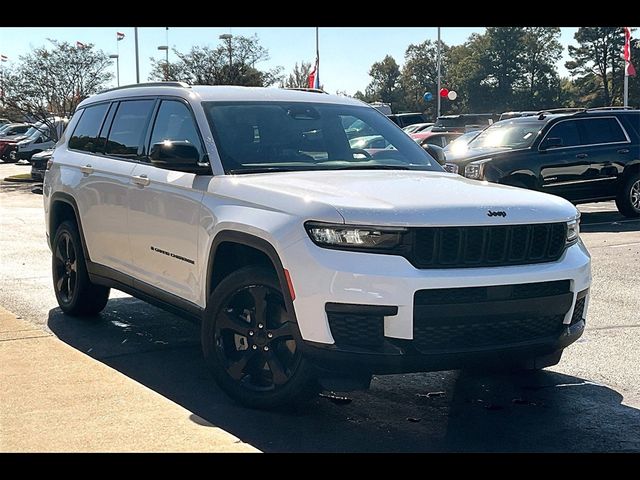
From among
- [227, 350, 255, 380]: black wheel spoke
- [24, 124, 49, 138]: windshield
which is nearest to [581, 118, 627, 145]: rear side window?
[227, 350, 255, 380]: black wheel spoke

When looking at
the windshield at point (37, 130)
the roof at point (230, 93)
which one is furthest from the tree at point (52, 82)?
the roof at point (230, 93)

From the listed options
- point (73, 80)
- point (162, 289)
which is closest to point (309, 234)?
point (162, 289)

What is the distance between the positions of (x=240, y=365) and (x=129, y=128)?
2470 mm

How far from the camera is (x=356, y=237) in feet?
14.2

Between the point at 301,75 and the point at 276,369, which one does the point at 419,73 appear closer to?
the point at 301,75

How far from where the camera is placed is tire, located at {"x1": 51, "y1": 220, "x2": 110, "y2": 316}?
7109 millimetres

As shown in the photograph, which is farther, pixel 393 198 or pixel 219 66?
pixel 219 66

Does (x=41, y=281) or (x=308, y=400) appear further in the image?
(x=41, y=281)

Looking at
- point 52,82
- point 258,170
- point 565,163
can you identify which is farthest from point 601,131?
point 52,82

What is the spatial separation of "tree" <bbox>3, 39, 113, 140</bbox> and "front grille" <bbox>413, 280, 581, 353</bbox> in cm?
2389
